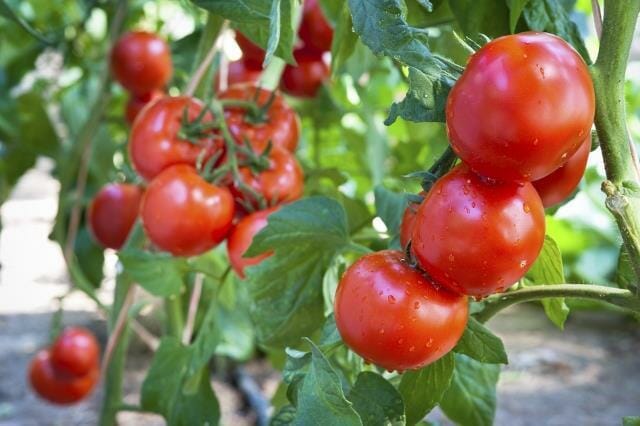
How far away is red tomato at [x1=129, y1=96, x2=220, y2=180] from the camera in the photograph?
72 cm

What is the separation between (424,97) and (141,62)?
2.58 feet

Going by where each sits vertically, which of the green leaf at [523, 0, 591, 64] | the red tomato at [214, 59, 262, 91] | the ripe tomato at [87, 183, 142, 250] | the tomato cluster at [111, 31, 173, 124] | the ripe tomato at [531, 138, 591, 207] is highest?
the green leaf at [523, 0, 591, 64]

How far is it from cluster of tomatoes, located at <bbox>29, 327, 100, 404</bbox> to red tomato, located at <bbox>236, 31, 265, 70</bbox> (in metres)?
0.51

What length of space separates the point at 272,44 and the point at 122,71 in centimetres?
77

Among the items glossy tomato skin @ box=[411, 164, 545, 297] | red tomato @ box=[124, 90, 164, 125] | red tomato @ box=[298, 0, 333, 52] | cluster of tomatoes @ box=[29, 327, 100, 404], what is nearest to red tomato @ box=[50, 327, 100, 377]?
cluster of tomatoes @ box=[29, 327, 100, 404]

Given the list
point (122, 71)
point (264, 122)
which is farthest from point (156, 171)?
point (122, 71)

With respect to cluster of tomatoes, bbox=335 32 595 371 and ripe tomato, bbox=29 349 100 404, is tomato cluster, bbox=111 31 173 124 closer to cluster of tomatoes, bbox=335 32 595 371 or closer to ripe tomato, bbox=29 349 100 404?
ripe tomato, bbox=29 349 100 404

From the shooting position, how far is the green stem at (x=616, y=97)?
1.35 feet

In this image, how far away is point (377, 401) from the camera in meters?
0.50

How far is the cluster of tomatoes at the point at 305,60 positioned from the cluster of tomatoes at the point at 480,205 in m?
0.50

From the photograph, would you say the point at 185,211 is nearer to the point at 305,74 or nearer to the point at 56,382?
the point at 305,74

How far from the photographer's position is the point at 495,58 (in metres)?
0.38

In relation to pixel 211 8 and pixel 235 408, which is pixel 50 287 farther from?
pixel 211 8

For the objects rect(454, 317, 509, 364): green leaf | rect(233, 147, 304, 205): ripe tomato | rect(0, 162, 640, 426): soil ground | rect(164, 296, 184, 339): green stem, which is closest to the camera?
rect(454, 317, 509, 364): green leaf
